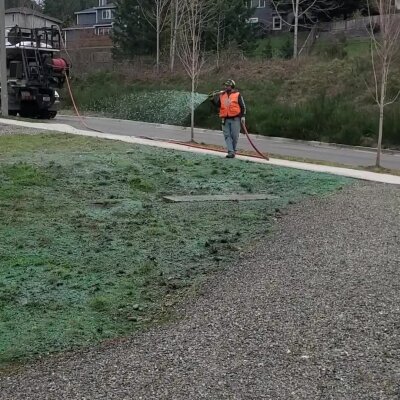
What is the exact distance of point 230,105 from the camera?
14.3 m

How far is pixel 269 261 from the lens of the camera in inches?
260

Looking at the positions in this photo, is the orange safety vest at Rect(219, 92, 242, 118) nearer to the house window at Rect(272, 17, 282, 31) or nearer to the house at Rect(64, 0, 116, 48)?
the house window at Rect(272, 17, 282, 31)

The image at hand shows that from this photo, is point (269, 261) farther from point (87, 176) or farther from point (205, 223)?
point (87, 176)

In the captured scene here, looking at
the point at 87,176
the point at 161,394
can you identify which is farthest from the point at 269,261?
the point at 87,176

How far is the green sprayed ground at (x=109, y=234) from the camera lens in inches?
198

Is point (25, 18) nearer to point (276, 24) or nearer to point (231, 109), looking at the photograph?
point (276, 24)

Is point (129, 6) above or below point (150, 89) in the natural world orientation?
above

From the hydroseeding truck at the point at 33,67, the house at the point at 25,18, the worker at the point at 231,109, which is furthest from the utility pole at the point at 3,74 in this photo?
the house at the point at 25,18

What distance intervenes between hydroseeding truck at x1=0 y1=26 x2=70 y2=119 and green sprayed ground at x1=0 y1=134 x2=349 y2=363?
12621 mm

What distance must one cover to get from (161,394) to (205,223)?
4.49 meters

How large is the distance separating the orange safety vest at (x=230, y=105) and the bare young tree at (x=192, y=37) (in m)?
6.98

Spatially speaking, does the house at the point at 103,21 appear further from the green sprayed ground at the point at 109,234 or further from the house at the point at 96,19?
the green sprayed ground at the point at 109,234

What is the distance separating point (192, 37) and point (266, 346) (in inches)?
Answer: 792

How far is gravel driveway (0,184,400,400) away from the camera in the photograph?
3.91m
